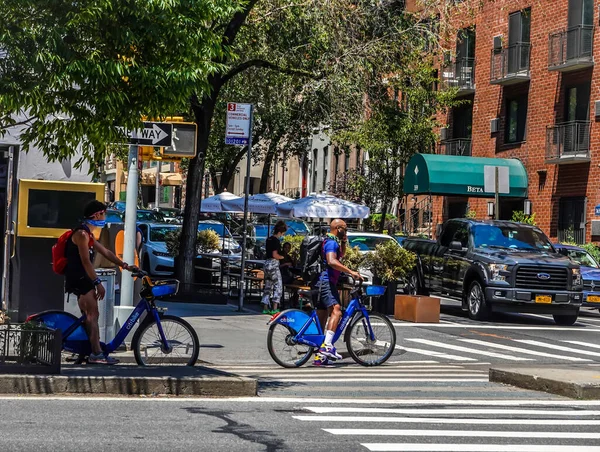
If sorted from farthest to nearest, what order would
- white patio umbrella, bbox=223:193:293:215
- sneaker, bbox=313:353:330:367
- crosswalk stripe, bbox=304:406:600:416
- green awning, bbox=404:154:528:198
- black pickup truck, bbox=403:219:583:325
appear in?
green awning, bbox=404:154:528:198 < white patio umbrella, bbox=223:193:293:215 < black pickup truck, bbox=403:219:583:325 < sneaker, bbox=313:353:330:367 < crosswalk stripe, bbox=304:406:600:416

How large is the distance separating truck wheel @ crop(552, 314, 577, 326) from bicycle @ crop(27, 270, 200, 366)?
42.0 ft

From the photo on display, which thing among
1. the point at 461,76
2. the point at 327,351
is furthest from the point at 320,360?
the point at 461,76

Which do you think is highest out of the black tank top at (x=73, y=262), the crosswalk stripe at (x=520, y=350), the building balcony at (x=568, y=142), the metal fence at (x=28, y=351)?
the building balcony at (x=568, y=142)

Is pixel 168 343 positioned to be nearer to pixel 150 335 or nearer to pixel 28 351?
pixel 150 335

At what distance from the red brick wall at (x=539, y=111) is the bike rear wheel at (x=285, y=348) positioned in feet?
78.5

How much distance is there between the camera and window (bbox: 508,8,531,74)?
4144cm

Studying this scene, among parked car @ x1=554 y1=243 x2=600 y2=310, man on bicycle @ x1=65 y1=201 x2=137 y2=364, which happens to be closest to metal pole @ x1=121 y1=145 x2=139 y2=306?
man on bicycle @ x1=65 y1=201 x2=137 y2=364

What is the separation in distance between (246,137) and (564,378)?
10418 millimetres

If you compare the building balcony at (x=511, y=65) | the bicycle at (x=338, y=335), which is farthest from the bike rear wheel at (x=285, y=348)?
the building balcony at (x=511, y=65)

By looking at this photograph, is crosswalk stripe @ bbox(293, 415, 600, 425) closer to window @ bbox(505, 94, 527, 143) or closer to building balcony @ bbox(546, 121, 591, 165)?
building balcony @ bbox(546, 121, 591, 165)

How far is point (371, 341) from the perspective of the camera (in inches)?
579

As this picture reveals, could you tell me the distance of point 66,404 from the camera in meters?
9.90

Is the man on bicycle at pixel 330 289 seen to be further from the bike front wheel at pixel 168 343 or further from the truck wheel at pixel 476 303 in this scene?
the truck wheel at pixel 476 303

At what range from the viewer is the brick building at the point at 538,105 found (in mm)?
37688
